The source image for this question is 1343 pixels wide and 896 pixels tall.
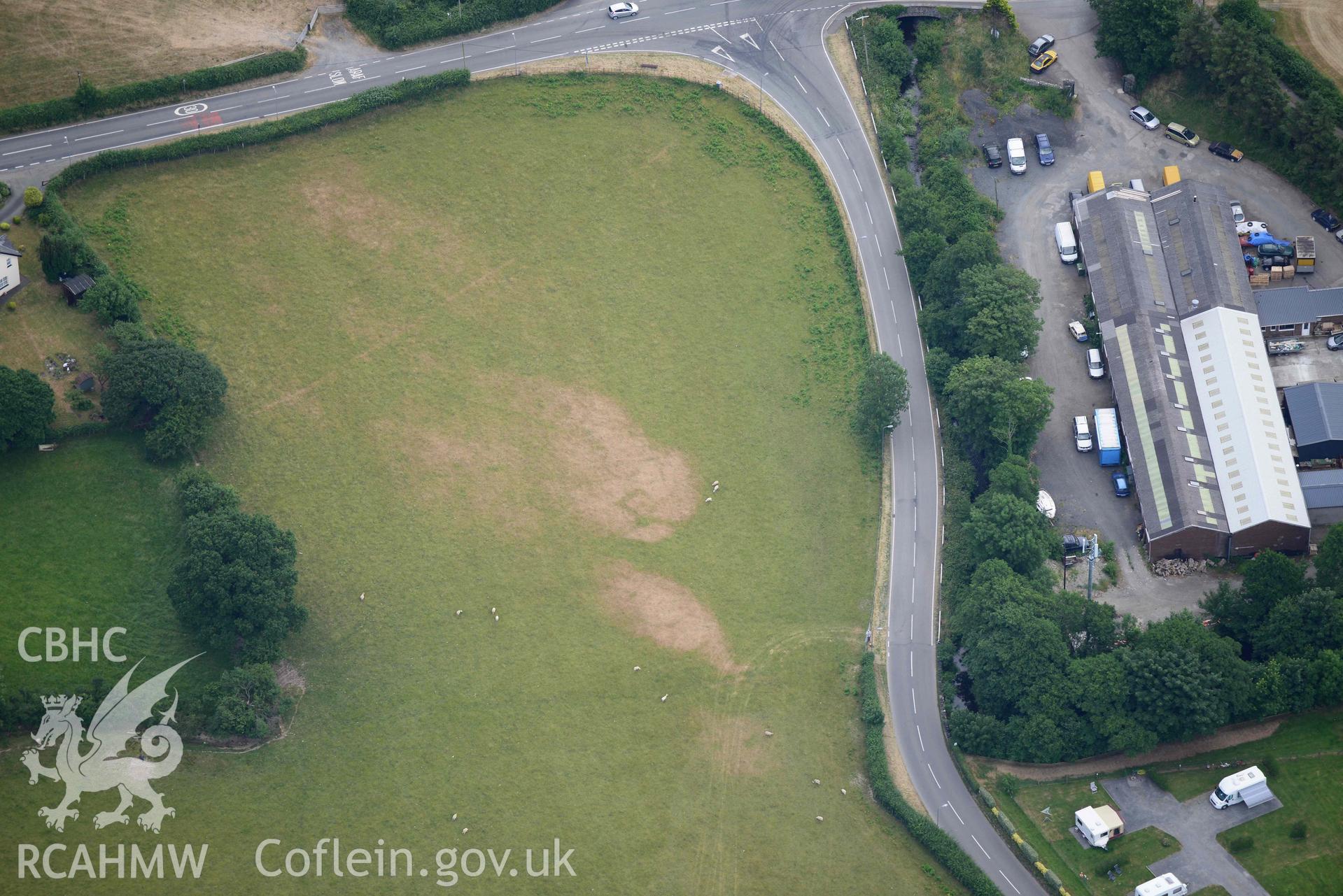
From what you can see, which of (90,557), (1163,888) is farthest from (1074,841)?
(90,557)

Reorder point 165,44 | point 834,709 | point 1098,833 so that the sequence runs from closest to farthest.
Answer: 1. point 1098,833
2. point 834,709
3. point 165,44

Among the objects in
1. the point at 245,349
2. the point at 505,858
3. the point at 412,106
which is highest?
the point at 412,106

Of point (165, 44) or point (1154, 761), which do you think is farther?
point (165, 44)

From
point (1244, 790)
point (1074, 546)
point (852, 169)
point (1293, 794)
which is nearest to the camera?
point (1244, 790)

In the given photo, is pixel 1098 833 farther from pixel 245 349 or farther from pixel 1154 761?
pixel 245 349

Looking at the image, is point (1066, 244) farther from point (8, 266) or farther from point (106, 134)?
point (8, 266)

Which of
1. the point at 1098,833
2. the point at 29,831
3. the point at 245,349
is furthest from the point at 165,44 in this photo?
the point at 1098,833

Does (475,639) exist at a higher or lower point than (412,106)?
lower
